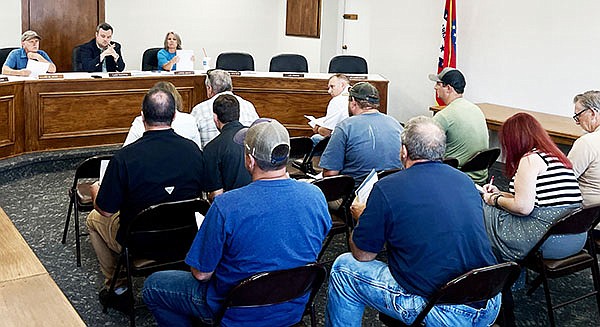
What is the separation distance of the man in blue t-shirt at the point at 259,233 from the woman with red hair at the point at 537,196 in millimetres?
1200

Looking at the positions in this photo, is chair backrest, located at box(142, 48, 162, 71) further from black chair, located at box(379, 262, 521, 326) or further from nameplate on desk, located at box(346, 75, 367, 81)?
black chair, located at box(379, 262, 521, 326)

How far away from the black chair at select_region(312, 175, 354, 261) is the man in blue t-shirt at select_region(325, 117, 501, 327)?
93 cm

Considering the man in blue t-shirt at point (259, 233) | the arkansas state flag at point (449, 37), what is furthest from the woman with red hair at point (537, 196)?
the arkansas state flag at point (449, 37)

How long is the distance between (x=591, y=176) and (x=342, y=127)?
4.64 ft

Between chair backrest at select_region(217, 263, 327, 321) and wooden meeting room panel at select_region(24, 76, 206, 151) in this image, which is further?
wooden meeting room panel at select_region(24, 76, 206, 151)

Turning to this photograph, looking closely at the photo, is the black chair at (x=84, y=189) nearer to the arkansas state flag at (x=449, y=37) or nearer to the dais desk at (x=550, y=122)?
the dais desk at (x=550, y=122)

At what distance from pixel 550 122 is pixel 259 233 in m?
4.57

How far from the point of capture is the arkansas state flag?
7656mm

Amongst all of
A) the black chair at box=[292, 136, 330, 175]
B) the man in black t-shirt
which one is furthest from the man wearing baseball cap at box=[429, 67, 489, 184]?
the man in black t-shirt

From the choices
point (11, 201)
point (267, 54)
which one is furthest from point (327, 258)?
point (267, 54)

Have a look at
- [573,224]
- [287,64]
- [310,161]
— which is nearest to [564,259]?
[573,224]

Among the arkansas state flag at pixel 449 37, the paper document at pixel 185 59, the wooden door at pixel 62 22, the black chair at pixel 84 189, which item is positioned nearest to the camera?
the black chair at pixel 84 189

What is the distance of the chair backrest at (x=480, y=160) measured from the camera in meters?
4.41

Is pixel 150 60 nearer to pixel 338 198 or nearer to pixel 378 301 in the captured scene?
pixel 338 198
